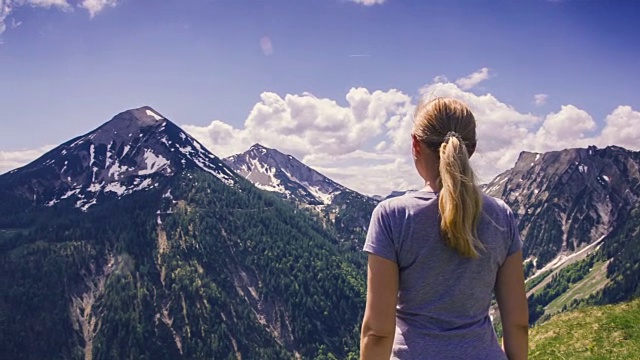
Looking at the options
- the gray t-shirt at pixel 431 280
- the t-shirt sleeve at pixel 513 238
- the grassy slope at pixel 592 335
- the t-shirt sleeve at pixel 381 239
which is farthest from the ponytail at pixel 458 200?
the grassy slope at pixel 592 335

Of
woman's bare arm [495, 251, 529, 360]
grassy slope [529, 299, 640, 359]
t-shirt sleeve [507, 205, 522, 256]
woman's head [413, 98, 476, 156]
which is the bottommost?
grassy slope [529, 299, 640, 359]

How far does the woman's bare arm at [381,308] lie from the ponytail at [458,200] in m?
0.66

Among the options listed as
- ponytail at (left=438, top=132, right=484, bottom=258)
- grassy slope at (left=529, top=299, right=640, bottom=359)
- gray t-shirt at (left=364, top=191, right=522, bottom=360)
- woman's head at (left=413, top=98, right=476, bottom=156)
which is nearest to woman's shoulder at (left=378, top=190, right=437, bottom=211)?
gray t-shirt at (left=364, top=191, right=522, bottom=360)

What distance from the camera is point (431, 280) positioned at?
16.8ft

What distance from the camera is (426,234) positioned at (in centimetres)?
506

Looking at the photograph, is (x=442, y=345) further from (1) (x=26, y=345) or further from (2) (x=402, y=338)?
(1) (x=26, y=345)

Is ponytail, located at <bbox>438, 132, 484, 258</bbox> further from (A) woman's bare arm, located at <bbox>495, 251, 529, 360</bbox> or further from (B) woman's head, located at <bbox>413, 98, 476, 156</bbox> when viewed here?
(A) woman's bare arm, located at <bbox>495, 251, 529, 360</bbox>

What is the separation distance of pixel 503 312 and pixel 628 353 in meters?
15.4

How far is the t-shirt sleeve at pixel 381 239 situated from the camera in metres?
5.01

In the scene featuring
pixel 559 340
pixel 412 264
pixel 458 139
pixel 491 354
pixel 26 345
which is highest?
pixel 458 139

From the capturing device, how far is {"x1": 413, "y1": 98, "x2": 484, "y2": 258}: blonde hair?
16.1 feet

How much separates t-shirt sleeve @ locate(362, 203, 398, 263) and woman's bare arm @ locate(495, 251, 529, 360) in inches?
52.8

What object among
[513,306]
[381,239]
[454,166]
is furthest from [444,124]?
[513,306]

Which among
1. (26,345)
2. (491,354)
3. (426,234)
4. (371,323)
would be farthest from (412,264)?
(26,345)
